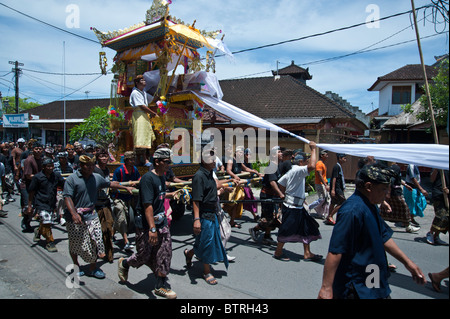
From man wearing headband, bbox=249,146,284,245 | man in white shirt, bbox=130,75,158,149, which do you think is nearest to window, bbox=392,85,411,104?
man wearing headband, bbox=249,146,284,245

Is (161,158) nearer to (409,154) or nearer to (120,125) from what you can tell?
(409,154)

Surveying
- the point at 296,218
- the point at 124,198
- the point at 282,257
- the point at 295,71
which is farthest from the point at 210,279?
the point at 295,71

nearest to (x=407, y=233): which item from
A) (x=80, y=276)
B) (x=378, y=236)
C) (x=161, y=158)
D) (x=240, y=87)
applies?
(x=378, y=236)

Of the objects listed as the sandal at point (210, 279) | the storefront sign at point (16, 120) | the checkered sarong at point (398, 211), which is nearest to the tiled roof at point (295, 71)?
the checkered sarong at point (398, 211)

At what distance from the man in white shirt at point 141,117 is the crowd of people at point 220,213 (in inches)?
27.5

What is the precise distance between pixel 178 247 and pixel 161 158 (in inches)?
92.8

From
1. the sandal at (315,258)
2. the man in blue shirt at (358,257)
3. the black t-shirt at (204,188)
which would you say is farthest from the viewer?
the sandal at (315,258)

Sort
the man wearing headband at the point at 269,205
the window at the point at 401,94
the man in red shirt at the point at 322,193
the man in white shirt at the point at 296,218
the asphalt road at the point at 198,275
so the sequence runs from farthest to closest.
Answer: the window at the point at 401,94, the man in red shirt at the point at 322,193, the man wearing headband at the point at 269,205, the man in white shirt at the point at 296,218, the asphalt road at the point at 198,275

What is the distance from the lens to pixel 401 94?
21.4 metres

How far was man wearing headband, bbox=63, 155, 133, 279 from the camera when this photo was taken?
388 cm

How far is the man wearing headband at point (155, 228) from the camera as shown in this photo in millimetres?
3441

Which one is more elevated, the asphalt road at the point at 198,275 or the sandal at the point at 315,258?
the sandal at the point at 315,258

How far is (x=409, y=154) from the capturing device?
2.62 metres

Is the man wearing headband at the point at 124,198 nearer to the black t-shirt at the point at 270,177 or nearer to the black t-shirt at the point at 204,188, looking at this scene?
the black t-shirt at the point at 204,188
